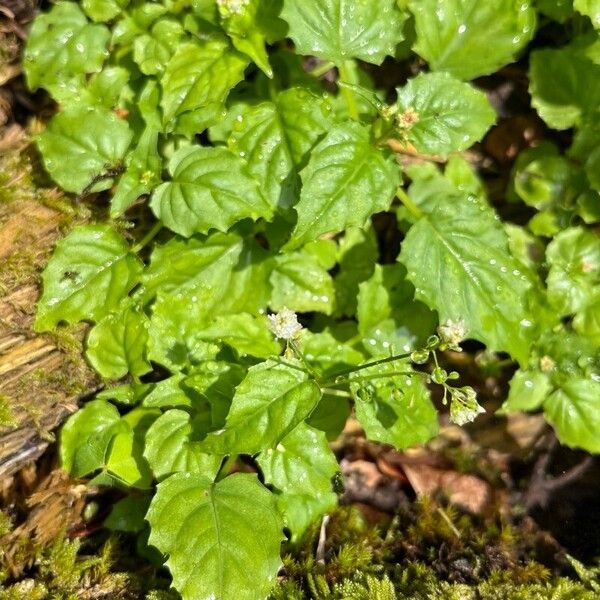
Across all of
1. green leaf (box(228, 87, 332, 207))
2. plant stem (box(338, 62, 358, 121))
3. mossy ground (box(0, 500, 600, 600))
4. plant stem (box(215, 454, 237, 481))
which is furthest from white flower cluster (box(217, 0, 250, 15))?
mossy ground (box(0, 500, 600, 600))

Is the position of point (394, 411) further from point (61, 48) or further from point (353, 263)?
point (61, 48)

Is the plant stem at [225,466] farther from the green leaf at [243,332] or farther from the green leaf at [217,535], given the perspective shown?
the green leaf at [243,332]

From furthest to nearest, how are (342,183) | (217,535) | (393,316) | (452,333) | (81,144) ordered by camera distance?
(393,316)
(81,144)
(342,183)
(217,535)
(452,333)

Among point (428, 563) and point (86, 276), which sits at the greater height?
point (86, 276)

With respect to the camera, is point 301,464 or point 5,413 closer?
point 301,464

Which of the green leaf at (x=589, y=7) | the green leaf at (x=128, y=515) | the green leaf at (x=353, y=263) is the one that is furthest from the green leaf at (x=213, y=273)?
the green leaf at (x=589, y=7)

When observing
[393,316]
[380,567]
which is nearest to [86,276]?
[393,316]

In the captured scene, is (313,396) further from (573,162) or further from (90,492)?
(573,162)

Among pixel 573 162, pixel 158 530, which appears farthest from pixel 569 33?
pixel 158 530
